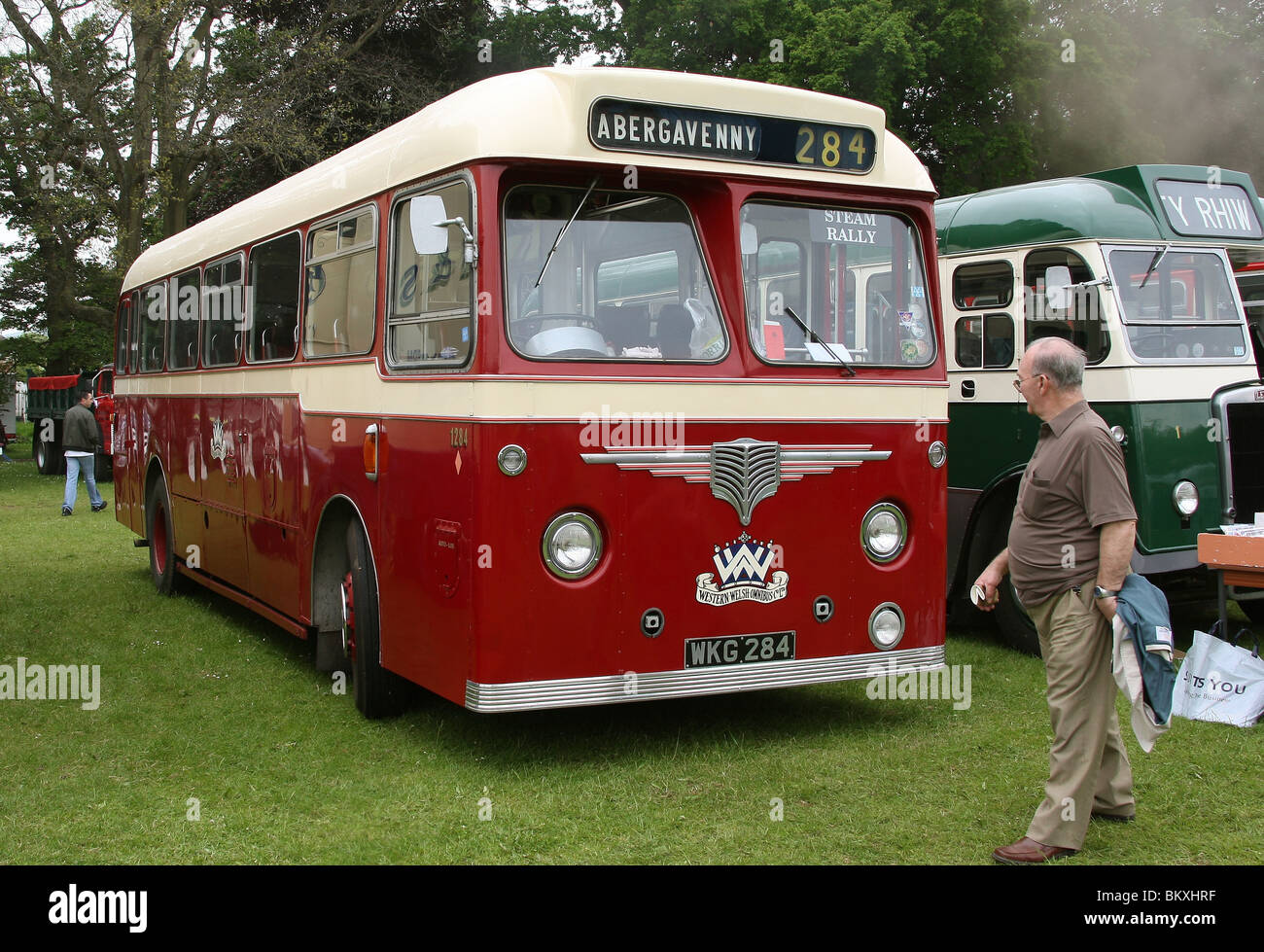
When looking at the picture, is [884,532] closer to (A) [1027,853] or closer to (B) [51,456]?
(A) [1027,853]

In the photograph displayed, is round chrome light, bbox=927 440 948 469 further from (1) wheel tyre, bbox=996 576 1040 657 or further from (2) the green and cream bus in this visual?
(1) wheel tyre, bbox=996 576 1040 657

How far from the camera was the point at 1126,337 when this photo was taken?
29.2ft

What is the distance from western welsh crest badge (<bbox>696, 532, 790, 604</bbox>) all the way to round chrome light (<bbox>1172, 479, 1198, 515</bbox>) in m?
3.52

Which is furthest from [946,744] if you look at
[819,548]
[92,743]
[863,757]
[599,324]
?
[92,743]

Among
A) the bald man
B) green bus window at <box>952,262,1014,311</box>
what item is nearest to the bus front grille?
green bus window at <box>952,262,1014,311</box>

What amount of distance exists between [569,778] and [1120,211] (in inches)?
224

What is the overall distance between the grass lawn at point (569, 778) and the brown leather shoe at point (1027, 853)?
0.30ft

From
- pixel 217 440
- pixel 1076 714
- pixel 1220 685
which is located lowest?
pixel 1220 685

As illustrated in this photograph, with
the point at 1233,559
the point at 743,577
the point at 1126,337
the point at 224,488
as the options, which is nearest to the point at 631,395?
the point at 743,577

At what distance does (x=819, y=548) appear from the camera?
6.82 metres

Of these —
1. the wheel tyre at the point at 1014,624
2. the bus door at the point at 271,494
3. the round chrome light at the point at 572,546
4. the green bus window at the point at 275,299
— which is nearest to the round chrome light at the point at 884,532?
the round chrome light at the point at 572,546

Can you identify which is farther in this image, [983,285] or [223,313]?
[223,313]
